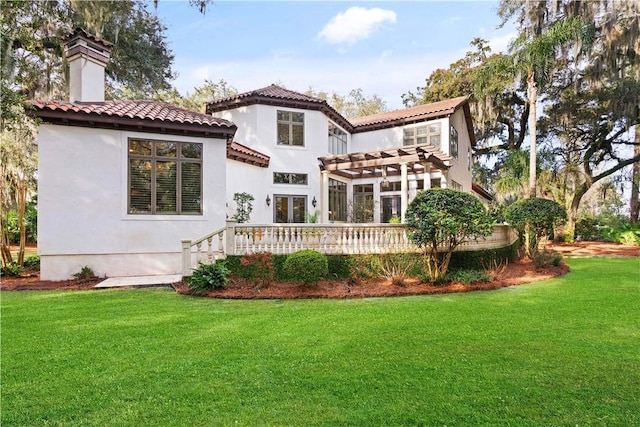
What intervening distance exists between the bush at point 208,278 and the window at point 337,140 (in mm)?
10518

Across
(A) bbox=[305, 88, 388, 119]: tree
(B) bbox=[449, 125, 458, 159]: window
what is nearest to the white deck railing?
(B) bbox=[449, 125, 458, 159]: window

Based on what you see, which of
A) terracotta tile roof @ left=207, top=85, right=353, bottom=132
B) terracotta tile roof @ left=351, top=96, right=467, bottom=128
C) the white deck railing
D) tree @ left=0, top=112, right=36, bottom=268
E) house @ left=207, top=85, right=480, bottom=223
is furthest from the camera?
terracotta tile roof @ left=351, top=96, right=467, bottom=128

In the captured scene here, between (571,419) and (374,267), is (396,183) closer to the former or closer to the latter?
(374,267)

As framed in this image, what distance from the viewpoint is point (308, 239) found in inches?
367

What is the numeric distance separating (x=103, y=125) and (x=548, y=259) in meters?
14.6

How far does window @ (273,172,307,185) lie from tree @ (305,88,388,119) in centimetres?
2300

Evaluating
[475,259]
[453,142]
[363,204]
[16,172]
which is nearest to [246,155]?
[363,204]

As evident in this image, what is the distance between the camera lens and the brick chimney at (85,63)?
10.1m

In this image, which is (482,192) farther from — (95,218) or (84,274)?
(84,274)

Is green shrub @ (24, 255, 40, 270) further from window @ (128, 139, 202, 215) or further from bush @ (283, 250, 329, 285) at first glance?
bush @ (283, 250, 329, 285)

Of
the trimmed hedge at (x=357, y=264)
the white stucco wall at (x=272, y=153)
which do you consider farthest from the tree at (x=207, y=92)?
the trimmed hedge at (x=357, y=264)

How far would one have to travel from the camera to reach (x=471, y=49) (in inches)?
1025

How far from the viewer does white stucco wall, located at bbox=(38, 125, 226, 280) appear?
8.87m

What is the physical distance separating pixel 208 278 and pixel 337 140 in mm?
11945
